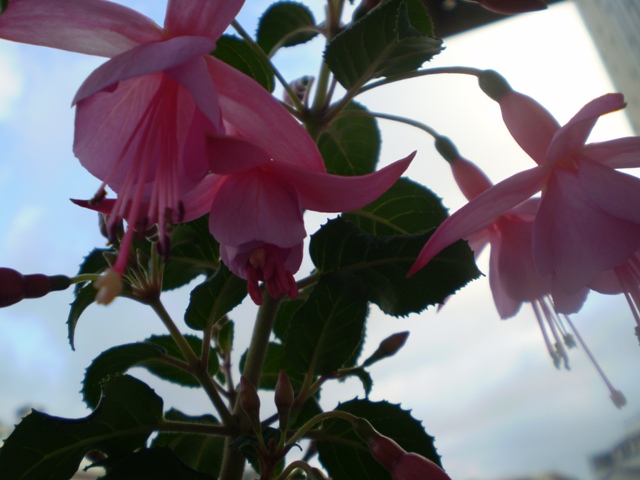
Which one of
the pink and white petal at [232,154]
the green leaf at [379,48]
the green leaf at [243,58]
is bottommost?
the pink and white petal at [232,154]

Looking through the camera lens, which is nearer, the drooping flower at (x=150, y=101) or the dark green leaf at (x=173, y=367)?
the drooping flower at (x=150, y=101)

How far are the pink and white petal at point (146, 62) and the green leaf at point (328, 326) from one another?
272 mm

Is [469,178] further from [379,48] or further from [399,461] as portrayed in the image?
[399,461]

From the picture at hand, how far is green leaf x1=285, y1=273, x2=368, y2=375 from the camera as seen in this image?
583 millimetres

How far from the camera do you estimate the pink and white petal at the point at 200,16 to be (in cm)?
42

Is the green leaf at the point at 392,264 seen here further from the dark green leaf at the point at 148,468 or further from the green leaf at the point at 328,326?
the dark green leaf at the point at 148,468

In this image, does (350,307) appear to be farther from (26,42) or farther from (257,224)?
(26,42)

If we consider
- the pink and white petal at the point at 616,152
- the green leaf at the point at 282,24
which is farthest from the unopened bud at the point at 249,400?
the green leaf at the point at 282,24

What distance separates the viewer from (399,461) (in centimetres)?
45

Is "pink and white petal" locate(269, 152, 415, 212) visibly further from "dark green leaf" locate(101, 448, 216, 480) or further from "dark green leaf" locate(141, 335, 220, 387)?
"dark green leaf" locate(141, 335, 220, 387)

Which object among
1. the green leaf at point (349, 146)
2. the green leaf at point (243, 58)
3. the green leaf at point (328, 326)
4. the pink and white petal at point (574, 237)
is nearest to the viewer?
the pink and white petal at point (574, 237)

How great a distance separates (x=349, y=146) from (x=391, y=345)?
1.01 ft

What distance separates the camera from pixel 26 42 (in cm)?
41

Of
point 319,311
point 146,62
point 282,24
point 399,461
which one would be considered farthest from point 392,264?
point 282,24
